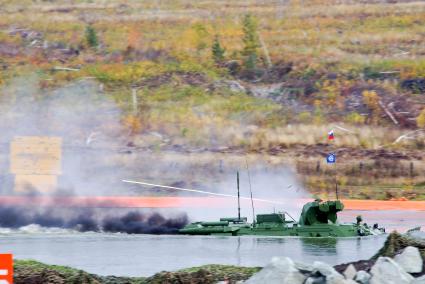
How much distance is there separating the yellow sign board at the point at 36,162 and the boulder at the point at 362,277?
5096 cm

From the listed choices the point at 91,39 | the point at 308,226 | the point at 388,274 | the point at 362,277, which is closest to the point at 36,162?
the point at 91,39

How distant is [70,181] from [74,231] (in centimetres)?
2143

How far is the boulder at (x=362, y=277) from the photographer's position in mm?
31906

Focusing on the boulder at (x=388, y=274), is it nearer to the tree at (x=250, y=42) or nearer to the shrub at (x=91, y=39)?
the tree at (x=250, y=42)

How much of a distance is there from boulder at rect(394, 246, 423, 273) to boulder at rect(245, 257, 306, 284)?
416cm

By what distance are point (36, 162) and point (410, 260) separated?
5495cm

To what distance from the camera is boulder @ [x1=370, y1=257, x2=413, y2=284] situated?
31453mm

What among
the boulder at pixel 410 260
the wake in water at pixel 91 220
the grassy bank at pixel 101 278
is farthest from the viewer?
the wake in water at pixel 91 220

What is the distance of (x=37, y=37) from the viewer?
115438 mm

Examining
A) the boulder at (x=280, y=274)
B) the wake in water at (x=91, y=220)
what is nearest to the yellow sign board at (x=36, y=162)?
the wake in water at (x=91, y=220)

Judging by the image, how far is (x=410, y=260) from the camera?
1337 inches

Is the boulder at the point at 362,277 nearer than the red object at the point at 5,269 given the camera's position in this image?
No

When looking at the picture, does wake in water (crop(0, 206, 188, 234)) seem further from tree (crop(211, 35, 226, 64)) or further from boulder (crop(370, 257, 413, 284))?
tree (crop(211, 35, 226, 64))

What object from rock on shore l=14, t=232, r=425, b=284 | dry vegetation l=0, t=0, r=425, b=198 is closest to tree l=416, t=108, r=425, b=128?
dry vegetation l=0, t=0, r=425, b=198
